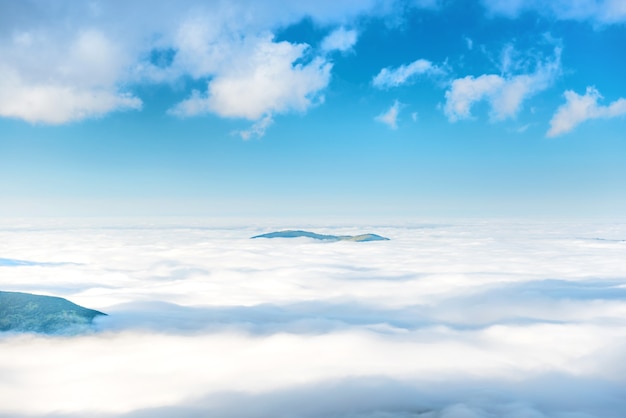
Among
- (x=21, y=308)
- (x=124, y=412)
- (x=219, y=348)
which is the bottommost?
(x=124, y=412)

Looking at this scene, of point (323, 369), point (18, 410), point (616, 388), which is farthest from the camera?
point (323, 369)

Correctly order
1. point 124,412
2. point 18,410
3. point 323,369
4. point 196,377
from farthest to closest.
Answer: point 323,369 → point 196,377 → point 124,412 → point 18,410

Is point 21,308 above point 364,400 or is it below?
above

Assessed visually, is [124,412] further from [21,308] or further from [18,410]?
[21,308]

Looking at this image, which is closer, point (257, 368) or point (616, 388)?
point (616, 388)

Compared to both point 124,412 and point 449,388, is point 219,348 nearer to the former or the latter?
point 124,412

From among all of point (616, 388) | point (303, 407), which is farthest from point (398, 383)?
point (616, 388)
